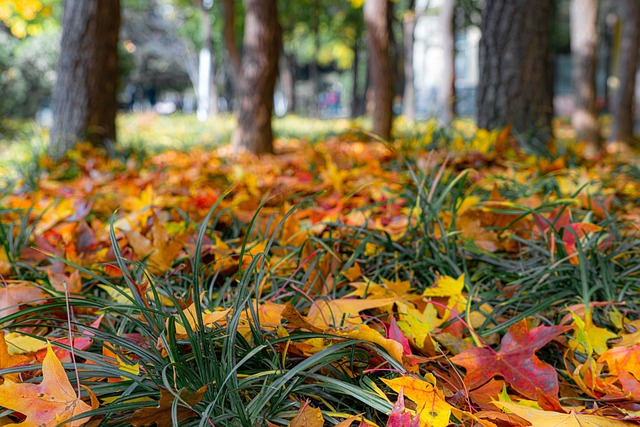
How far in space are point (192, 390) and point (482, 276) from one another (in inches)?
38.0

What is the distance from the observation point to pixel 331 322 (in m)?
1.20

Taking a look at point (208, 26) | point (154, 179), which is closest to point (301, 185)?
point (154, 179)

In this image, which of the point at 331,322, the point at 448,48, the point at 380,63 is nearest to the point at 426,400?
the point at 331,322

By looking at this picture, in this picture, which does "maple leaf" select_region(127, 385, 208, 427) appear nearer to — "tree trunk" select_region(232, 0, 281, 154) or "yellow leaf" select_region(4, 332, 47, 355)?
"yellow leaf" select_region(4, 332, 47, 355)

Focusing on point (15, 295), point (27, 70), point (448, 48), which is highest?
point (27, 70)

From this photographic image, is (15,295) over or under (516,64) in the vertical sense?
under

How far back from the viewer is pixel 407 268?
1.59 meters

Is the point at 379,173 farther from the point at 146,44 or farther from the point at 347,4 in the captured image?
the point at 146,44

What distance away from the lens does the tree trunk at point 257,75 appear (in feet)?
17.8

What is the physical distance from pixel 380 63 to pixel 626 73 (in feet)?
14.3

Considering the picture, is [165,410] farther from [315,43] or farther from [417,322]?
[315,43]

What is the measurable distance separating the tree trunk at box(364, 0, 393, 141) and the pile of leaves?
465 centimetres

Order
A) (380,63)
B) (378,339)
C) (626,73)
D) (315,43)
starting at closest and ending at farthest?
(378,339)
(380,63)
(626,73)
(315,43)

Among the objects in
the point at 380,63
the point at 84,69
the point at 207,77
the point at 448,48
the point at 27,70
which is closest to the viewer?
the point at 84,69
